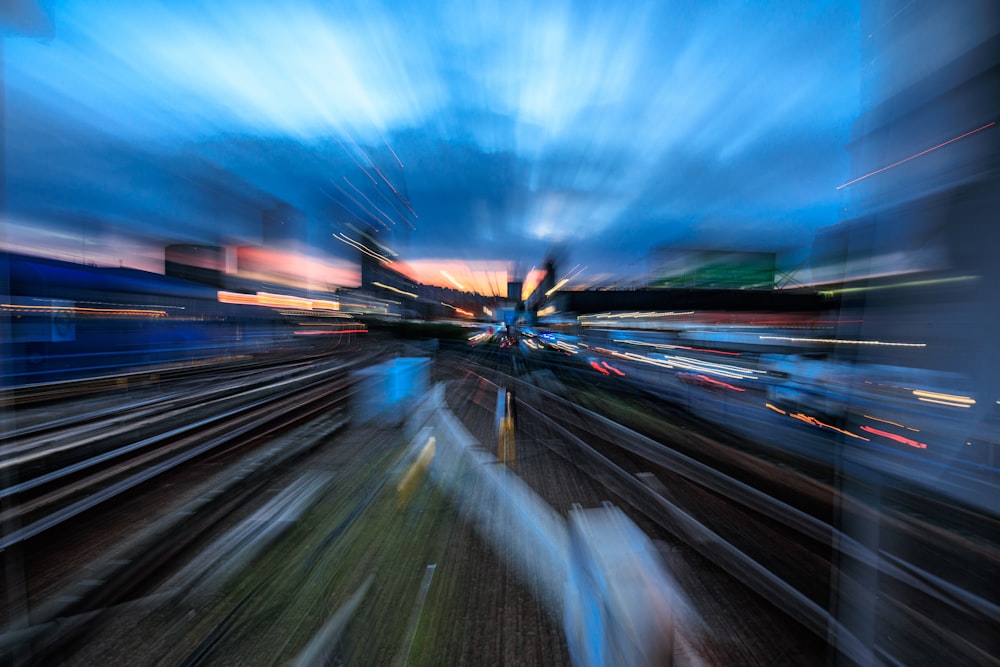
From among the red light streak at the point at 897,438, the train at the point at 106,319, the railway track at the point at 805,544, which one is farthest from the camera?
the train at the point at 106,319

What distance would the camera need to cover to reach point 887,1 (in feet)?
10.6

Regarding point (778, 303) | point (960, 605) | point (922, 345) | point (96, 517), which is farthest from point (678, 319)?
point (96, 517)

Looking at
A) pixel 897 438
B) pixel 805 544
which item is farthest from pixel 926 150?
pixel 897 438

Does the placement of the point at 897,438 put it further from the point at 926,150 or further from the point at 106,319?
the point at 106,319

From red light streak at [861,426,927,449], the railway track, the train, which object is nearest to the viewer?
the railway track

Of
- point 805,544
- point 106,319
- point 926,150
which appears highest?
point 926,150

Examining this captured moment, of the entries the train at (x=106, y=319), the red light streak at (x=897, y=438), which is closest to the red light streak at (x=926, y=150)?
the red light streak at (x=897, y=438)

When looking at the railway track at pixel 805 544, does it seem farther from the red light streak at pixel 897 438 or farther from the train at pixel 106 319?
the train at pixel 106 319

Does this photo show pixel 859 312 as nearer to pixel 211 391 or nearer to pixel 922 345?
pixel 922 345

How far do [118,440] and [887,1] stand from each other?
1245 centimetres

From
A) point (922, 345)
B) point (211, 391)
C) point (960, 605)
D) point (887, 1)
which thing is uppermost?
point (887, 1)

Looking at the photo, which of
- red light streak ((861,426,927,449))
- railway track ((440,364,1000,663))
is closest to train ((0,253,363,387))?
railway track ((440,364,1000,663))

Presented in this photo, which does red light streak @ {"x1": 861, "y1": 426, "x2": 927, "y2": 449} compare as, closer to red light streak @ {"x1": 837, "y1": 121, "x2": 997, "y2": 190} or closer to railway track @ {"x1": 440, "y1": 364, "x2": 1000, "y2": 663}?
railway track @ {"x1": 440, "y1": 364, "x2": 1000, "y2": 663}

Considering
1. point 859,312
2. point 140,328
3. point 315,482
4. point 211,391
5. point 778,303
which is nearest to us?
point 859,312
